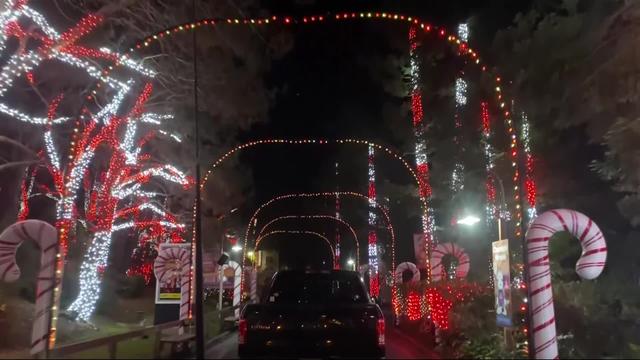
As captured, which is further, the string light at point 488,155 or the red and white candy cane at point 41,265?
the string light at point 488,155

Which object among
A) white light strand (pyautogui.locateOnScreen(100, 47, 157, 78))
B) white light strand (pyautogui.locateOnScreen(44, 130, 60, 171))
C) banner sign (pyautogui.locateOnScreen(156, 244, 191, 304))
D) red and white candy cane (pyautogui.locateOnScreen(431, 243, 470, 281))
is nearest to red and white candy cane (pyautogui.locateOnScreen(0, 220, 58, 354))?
white light strand (pyautogui.locateOnScreen(100, 47, 157, 78))

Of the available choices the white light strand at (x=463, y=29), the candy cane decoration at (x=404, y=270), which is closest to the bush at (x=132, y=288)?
the candy cane decoration at (x=404, y=270)

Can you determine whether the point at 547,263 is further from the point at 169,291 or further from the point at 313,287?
the point at 169,291

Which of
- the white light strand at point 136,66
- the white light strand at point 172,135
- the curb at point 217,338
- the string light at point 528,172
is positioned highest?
the white light strand at point 136,66

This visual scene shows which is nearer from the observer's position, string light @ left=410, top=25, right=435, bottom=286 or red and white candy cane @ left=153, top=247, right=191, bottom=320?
red and white candy cane @ left=153, top=247, right=191, bottom=320

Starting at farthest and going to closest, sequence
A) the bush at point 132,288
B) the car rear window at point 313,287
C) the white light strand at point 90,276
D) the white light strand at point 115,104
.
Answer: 1. the bush at point 132,288
2. the white light strand at point 90,276
3. the white light strand at point 115,104
4. the car rear window at point 313,287

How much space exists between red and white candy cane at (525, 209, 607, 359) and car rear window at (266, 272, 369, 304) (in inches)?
114

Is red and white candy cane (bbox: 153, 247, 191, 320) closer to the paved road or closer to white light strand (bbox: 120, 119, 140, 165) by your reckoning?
the paved road

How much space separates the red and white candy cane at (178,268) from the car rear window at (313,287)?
854 cm

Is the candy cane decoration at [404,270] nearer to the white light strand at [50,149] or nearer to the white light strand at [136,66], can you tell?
the white light strand at [136,66]

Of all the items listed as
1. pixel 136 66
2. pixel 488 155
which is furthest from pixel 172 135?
pixel 488 155

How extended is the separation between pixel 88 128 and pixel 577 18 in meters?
14.6

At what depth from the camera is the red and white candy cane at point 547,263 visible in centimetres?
1084

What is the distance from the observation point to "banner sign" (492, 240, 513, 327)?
1208cm
